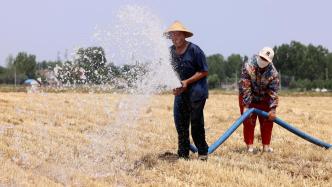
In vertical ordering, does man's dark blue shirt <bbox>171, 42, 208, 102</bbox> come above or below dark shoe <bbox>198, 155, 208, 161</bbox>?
above

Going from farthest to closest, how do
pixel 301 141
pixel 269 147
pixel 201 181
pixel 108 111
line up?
1. pixel 108 111
2. pixel 301 141
3. pixel 269 147
4. pixel 201 181

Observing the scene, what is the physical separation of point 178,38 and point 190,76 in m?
0.49

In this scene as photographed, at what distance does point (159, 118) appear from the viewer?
511 inches

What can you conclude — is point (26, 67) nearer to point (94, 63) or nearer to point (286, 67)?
point (286, 67)

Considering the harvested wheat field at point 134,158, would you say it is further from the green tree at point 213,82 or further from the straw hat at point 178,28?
the green tree at point 213,82

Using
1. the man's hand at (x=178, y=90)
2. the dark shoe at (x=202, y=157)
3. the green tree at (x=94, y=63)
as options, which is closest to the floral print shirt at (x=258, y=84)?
the dark shoe at (x=202, y=157)

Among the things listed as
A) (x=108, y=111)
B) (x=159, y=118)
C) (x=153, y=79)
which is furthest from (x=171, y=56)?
(x=108, y=111)

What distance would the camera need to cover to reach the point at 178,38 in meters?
6.66

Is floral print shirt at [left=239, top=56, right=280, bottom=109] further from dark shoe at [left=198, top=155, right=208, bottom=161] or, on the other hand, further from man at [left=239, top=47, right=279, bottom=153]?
dark shoe at [left=198, top=155, right=208, bottom=161]

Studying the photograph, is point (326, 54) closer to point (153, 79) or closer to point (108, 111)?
point (108, 111)

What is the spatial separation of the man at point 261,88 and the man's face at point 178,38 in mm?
1350

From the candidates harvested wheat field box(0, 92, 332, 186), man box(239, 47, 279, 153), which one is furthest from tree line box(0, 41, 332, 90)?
man box(239, 47, 279, 153)

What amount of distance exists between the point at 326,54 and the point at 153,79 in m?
93.2

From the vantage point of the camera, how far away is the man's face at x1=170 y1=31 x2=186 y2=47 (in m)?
6.66
